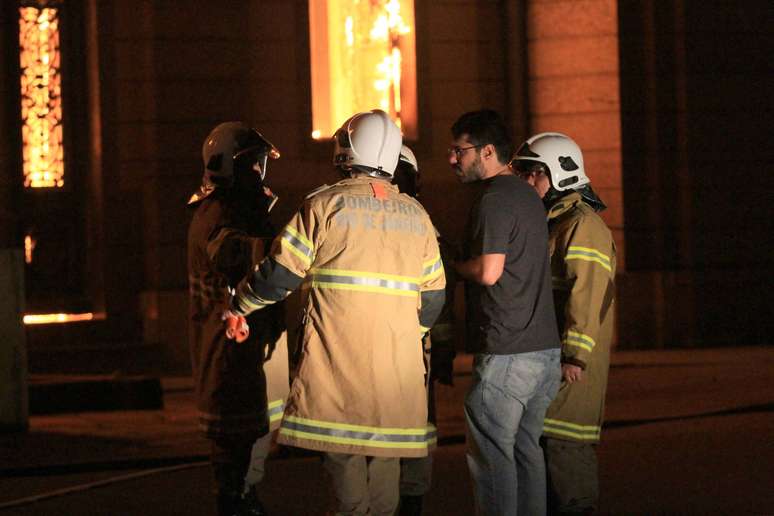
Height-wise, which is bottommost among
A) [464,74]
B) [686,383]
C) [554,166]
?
[686,383]

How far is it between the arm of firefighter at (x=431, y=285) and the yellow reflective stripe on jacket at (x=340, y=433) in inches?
23.0

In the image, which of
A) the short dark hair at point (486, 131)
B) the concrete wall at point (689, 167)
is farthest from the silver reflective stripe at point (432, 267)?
the concrete wall at point (689, 167)

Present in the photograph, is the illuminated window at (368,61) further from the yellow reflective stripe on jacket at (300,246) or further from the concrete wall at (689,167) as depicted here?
the yellow reflective stripe on jacket at (300,246)

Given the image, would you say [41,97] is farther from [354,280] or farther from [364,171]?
[354,280]

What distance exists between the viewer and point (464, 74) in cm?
1605

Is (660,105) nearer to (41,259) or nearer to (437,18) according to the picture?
(437,18)

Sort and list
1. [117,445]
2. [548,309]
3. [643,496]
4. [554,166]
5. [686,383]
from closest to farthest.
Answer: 1. [548,309]
2. [554,166]
3. [643,496]
4. [117,445]
5. [686,383]

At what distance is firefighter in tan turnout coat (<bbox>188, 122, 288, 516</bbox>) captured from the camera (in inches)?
267

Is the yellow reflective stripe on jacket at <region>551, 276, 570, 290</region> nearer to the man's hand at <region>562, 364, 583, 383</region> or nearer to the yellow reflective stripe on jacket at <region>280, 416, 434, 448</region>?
the man's hand at <region>562, 364, 583, 383</region>

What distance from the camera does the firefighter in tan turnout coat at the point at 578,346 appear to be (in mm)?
6621

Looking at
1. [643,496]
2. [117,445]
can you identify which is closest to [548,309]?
[643,496]

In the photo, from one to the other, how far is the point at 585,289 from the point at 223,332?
5.39ft

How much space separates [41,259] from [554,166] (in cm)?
971

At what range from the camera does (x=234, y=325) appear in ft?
20.0
